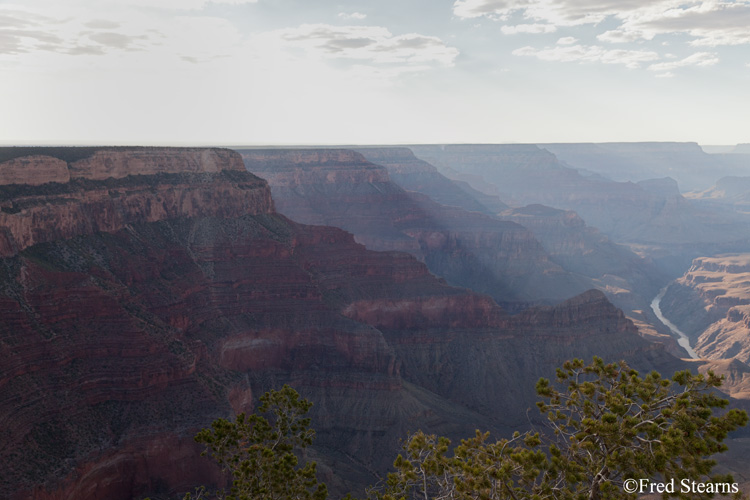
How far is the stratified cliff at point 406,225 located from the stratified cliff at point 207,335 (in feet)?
169

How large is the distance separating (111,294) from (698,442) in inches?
1995

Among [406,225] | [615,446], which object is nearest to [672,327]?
[406,225]

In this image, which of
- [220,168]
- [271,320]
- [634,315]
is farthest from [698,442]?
[634,315]

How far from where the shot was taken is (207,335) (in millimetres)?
68812

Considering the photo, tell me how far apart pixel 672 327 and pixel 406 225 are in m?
72.4

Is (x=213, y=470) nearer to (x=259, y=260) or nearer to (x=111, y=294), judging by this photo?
(x=111, y=294)

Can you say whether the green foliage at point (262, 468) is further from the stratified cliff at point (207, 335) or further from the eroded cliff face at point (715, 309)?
the eroded cliff face at point (715, 309)

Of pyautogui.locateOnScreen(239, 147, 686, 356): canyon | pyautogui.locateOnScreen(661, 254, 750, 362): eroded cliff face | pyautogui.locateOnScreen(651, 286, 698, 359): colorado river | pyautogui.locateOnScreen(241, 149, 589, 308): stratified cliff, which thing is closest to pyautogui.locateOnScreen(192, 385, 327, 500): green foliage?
pyautogui.locateOnScreen(239, 147, 686, 356): canyon

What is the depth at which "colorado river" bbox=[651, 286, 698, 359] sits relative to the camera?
14523 cm

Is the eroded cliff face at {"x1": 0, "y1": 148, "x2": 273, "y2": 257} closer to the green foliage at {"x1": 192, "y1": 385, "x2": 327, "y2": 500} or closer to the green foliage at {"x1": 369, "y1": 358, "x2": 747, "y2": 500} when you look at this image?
the green foliage at {"x1": 192, "y1": 385, "x2": 327, "y2": 500}

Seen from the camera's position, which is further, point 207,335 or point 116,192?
point 116,192

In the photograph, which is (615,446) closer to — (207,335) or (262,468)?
(262,468)

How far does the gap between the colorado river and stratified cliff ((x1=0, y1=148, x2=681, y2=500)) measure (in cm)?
5264

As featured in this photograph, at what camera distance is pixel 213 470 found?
49.2 m
